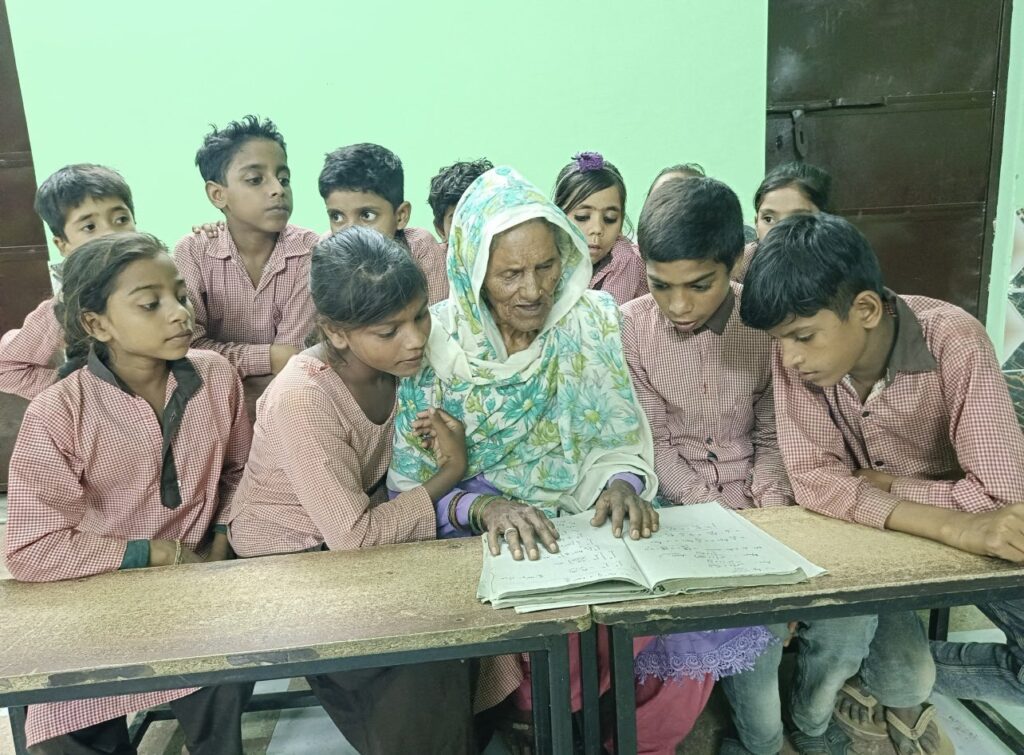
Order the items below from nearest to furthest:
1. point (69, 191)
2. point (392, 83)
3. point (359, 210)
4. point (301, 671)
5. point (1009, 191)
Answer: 1. point (301, 671)
2. point (69, 191)
3. point (359, 210)
4. point (392, 83)
5. point (1009, 191)

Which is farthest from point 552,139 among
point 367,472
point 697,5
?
point 367,472

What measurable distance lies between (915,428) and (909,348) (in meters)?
0.19

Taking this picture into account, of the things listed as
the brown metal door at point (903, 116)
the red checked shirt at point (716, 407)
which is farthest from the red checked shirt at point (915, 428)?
the brown metal door at point (903, 116)

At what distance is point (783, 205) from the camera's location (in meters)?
2.73

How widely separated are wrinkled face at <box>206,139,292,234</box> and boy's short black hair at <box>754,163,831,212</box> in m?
1.68

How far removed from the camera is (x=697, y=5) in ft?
11.5

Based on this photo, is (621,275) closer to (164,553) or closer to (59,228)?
(164,553)

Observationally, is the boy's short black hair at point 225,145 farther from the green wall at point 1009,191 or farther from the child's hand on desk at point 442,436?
the green wall at point 1009,191

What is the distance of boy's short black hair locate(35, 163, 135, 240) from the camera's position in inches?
99.8

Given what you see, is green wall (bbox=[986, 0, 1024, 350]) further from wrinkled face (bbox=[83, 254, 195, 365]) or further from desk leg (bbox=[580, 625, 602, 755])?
wrinkled face (bbox=[83, 254, 195, 365])

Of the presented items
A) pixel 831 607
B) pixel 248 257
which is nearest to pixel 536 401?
pixel 831 607

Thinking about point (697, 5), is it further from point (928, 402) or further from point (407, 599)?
point (407, 599)

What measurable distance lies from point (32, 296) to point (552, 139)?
2660 mm

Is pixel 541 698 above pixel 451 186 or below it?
below
